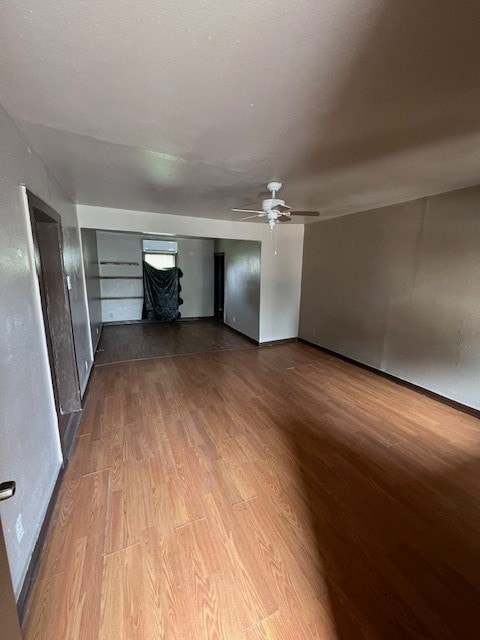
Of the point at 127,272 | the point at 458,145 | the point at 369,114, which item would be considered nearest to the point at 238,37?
the point at 369,114

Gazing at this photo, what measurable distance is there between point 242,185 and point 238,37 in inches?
68.6

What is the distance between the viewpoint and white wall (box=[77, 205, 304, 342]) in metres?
3.69

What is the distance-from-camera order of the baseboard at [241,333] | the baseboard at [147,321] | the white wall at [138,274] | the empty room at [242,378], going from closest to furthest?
the empty room at [242,378]
the baseboard at [241,333]
the white wall at [138,274]
the baseboard at [147,321]

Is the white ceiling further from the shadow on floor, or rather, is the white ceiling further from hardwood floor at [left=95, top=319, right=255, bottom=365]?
hardwood floor at [left=95, top=319, right=255, bottom=365]

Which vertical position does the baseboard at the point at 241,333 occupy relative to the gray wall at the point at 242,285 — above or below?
below

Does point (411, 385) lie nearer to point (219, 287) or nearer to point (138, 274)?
point (219, 287)

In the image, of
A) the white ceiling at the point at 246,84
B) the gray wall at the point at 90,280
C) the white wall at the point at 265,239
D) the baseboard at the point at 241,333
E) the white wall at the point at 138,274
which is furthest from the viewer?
the white wall at the point at 138,274

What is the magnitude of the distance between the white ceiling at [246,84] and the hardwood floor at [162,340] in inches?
119

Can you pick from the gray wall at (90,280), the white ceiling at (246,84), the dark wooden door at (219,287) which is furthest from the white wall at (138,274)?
the white ceiling at (246,84)

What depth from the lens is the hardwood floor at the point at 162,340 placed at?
452cm

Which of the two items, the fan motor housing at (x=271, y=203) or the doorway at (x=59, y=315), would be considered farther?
the fan motor housing at (x=271, y=203)

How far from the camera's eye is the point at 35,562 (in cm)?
128

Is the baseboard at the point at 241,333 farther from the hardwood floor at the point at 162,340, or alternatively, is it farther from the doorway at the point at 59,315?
the doorway at the point at 59,315

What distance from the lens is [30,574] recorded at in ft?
3.99
